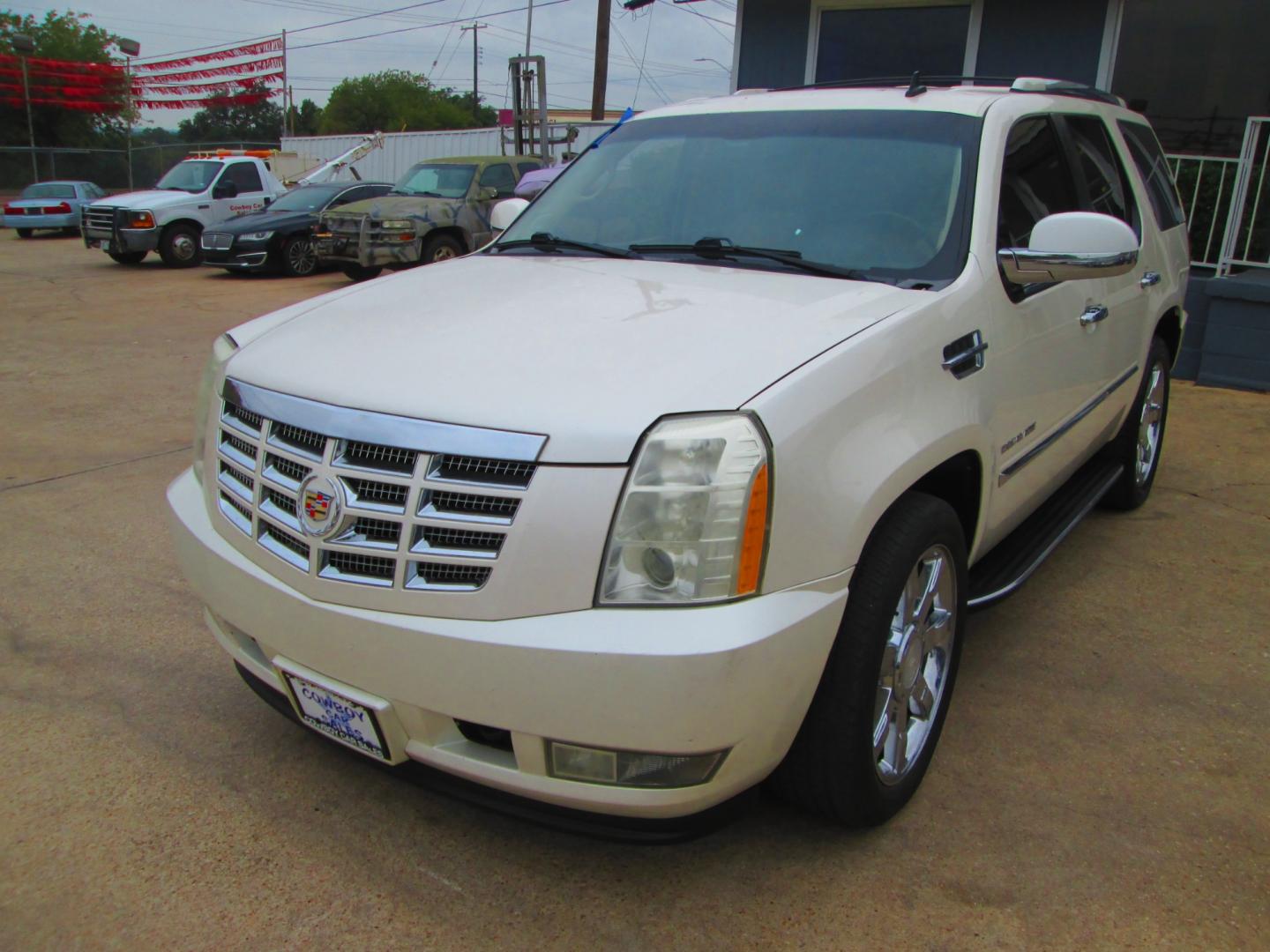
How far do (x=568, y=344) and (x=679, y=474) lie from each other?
52cm

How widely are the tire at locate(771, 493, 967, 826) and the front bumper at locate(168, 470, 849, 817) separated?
0.12 metres

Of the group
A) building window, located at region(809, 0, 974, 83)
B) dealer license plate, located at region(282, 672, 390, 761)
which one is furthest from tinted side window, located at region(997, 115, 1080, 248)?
building window, located at region(809, 0, 974, 83)

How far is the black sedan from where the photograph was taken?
1485cm

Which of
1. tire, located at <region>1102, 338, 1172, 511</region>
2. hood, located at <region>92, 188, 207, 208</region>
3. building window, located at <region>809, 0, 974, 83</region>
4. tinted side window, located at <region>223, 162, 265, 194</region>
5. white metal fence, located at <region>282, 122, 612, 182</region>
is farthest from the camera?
white metal fence, located at <region>282, 122, 612, 182</region>

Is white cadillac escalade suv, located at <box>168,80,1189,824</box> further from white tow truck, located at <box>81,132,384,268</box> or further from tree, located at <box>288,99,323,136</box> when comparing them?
tree, located at <box>288,99,323,136</box>

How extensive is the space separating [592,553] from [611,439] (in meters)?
0.22

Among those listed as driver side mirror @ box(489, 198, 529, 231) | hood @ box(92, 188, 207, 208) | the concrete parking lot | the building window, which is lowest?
the concrete parking lot

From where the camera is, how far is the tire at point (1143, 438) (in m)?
4.63

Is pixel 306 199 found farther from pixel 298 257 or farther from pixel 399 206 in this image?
pixel 399 206

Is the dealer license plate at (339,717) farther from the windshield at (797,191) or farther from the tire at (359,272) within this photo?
the tire at (359,272)

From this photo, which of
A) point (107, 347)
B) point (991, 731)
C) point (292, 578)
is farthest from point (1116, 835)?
point (107, 347)

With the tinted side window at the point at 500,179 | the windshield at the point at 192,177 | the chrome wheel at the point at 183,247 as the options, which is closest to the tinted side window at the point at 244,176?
the windshield at the point at 192,177

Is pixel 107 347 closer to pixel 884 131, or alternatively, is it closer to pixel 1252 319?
pixel 884 131

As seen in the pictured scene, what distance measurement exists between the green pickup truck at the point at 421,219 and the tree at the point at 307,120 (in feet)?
288
